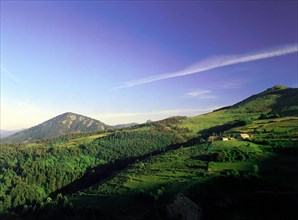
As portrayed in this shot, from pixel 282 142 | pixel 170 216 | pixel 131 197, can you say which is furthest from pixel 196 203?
pixel 282 142

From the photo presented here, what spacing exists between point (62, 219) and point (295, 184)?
74082mm

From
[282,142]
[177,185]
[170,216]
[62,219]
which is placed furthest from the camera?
[282,142]

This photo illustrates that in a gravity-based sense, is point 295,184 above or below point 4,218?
above

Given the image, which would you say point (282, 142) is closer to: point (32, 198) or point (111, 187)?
point (111, 187)

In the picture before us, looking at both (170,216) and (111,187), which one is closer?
(170,216)

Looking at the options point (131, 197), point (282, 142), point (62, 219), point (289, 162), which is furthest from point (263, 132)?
point (62, 219)

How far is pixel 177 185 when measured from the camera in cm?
9162

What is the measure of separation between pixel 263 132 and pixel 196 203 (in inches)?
3690

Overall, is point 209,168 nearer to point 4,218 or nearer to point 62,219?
point 62,219

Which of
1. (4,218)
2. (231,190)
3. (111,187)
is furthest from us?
(4,218)

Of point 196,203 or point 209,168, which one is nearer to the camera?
point 196,203

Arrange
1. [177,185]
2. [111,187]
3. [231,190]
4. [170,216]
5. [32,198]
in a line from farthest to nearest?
[32,198] < [111,187] < [177,185] < [231,190] < [170,216]

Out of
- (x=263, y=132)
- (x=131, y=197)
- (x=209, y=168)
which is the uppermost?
(x=263, y=132)

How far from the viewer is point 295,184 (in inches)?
3081
